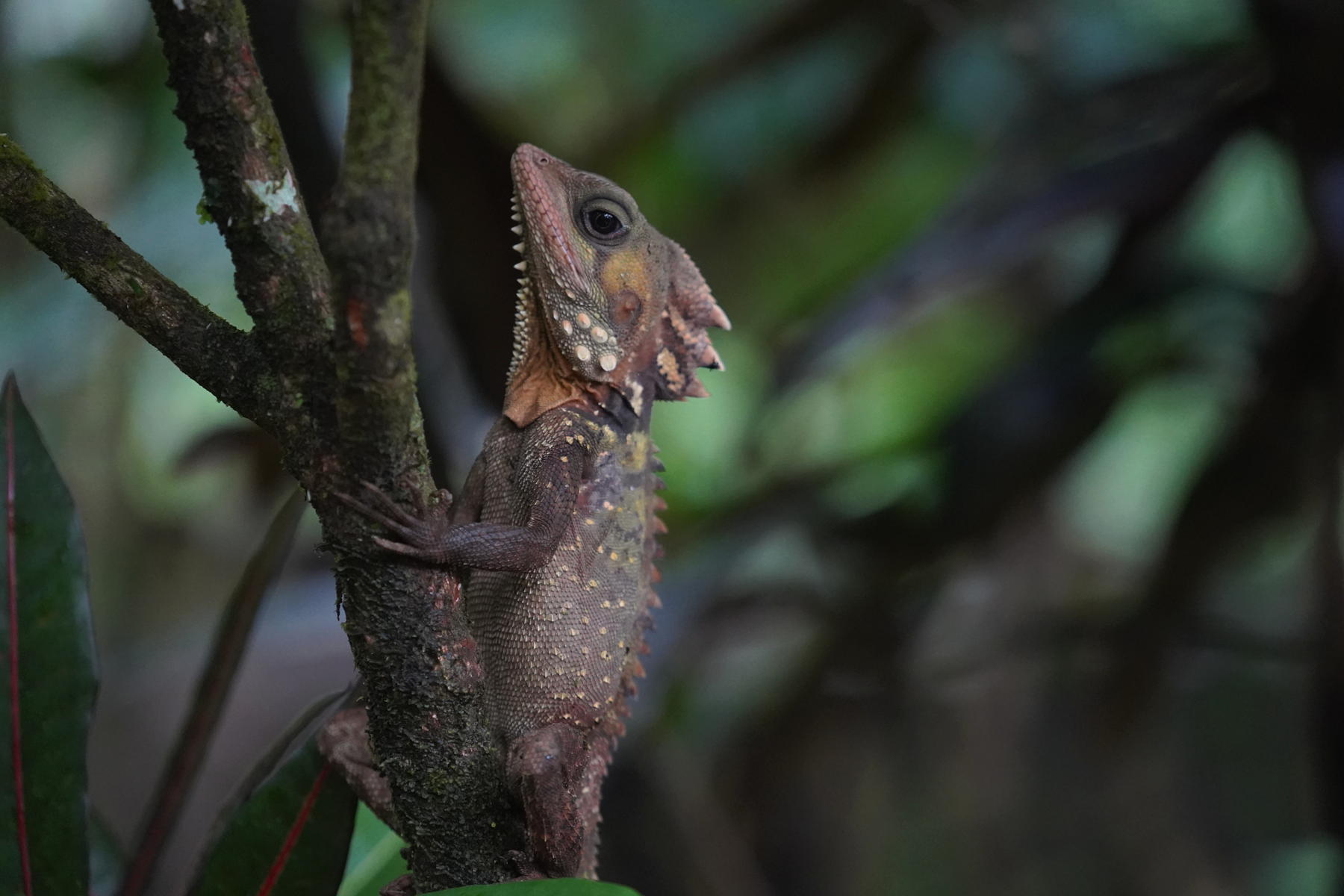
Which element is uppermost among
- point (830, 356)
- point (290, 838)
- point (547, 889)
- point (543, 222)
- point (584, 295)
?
point (830, 356)

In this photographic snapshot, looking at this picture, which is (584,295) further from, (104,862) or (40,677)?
(104,862)

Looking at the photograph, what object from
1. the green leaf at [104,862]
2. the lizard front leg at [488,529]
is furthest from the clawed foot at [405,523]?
the green leaf at [104,862]

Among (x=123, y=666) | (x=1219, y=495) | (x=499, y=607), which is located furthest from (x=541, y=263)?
(x=123, y=666)

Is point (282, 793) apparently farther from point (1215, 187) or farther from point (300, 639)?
point (1215, 187)

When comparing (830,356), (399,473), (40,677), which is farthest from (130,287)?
(830,356)

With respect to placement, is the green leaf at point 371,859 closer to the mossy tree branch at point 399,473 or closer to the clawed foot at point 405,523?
the mossy tree branch at point 399,473

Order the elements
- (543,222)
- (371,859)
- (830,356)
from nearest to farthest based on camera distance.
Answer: (543,222) < (371,859) < (830,356)
